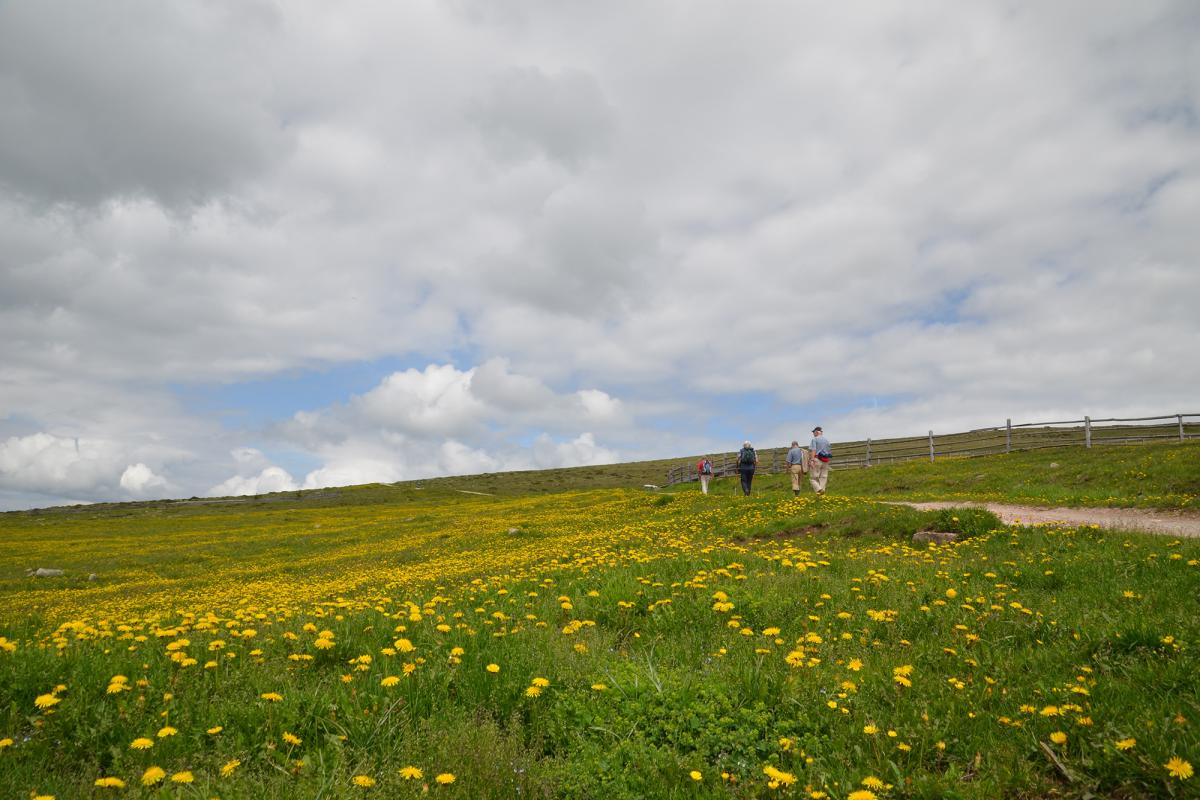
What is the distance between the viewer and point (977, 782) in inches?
157

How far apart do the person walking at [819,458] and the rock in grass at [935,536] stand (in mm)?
13110

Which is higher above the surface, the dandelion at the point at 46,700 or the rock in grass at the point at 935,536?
the dandelion at the point at 46,700

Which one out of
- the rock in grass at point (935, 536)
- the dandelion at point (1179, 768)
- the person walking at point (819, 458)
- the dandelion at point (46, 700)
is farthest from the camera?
the person walking at point (819, 458)

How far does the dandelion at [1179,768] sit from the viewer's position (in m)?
3.48

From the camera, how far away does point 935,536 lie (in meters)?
13.7

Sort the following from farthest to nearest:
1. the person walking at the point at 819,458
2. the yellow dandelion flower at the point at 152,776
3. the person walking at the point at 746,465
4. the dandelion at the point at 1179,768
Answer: the person walking at the point at 746,465, the person walking at the point at 819,458, the yellow dandelion flower at the point at 152,776, the dandelion at the point at 1179,768

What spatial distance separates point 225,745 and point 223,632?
3.18m

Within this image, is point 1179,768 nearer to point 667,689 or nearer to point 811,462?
point 667,689

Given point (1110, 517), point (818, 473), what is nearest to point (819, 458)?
point (818, 473)

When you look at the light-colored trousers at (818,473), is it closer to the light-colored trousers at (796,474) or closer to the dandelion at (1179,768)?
the light-colored trousers at (796,474)

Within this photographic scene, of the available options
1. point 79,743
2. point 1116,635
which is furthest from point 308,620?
point 1116,635

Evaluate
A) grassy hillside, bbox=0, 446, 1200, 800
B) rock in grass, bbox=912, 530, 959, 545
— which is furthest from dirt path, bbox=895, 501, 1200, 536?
grassy hillside, bbox=0, 446, 1200, 800

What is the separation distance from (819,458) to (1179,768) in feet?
81.3

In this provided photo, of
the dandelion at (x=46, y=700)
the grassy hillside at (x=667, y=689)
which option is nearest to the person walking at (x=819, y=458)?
the grassy hillside at (x=667, y=689)
